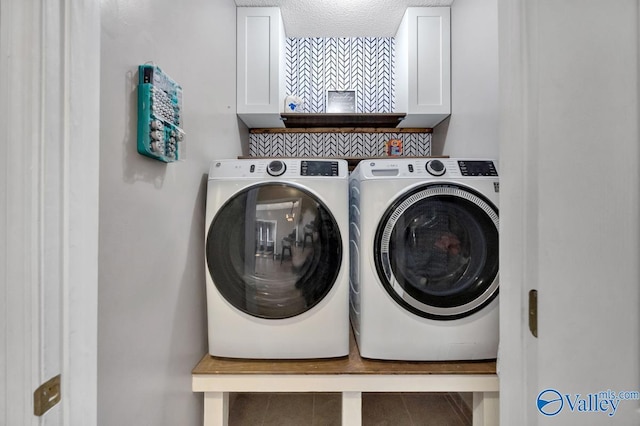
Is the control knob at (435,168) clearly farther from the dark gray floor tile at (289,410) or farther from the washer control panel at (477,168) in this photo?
the dark gray floor tile at (289,410)

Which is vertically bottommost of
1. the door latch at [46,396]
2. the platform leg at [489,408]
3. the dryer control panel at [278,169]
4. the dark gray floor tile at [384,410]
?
the dark gray floor tile at [384,410]

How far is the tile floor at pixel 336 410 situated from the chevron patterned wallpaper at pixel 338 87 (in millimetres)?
1639

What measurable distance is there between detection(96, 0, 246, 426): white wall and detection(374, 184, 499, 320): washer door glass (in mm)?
819

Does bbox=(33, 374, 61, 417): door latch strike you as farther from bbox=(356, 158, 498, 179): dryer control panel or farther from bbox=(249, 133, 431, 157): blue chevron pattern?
bbox=(249, 133, 431, 157): blue chevron pattern

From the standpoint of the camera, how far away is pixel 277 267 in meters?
1.30

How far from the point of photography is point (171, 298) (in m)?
1.07

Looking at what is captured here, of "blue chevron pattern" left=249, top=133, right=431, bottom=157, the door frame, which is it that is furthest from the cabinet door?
the door frame

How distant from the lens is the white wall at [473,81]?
1.43m

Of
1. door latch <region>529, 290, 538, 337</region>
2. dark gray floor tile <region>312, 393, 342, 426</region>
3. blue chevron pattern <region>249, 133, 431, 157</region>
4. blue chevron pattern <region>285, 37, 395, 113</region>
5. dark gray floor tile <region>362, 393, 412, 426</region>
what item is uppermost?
blue chevron pattern <region>285, 37, 395, 113</region>

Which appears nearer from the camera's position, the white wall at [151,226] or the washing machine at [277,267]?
the white wall at [151,226]

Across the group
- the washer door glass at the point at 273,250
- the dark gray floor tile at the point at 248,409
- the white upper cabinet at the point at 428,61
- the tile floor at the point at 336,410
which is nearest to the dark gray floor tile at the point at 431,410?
the tile floor at the point at 336,410

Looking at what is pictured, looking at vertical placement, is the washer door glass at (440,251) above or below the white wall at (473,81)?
below

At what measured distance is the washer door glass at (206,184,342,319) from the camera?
1.29 m

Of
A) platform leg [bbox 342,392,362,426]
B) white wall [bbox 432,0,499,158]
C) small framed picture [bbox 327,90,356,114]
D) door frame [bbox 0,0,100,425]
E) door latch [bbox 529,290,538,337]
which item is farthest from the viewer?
small framed picture [bbox 327,90,356,114]
